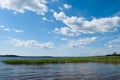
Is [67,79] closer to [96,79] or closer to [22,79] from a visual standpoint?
[96,79]

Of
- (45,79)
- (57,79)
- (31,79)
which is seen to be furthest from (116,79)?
(31,79)

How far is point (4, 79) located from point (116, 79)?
1694cm

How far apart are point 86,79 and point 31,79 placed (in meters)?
8.33

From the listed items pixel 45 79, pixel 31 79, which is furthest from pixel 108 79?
pixel 31 79

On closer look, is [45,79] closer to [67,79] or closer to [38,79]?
[38,79]

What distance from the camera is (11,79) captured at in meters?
29.8

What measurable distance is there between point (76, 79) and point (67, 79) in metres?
1.35

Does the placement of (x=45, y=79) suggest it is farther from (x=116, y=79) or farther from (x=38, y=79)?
(x=116, y=79)

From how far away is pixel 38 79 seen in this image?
1176 inches

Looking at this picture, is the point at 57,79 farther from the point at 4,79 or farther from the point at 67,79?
the point at 4,79

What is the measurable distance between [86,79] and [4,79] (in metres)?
12.4

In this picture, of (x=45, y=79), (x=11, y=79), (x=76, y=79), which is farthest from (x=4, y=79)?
(x=76, y=79)

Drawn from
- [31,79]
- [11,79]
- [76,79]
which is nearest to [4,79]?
[11,79]

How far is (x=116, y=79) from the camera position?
29250mm
